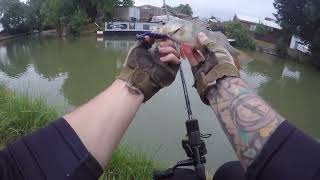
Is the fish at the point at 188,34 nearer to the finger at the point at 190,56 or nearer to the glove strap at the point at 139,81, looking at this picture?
the finger at the point at 190,56

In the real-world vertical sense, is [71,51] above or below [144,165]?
below

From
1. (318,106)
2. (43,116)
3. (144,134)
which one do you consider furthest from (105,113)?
(318,106)

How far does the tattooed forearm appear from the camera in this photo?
2.87 ft

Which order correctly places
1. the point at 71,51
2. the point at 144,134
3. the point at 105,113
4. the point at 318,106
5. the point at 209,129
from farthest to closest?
the point at 71,51
the point at 318,106
the point at 209,129
the point at 144,134
the point at 105,113

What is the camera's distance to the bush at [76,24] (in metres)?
31.5

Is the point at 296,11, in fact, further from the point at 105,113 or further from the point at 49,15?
the point at 105,113

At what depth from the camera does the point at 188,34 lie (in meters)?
1.46

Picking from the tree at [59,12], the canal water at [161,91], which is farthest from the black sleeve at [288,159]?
the tree at [59,12]

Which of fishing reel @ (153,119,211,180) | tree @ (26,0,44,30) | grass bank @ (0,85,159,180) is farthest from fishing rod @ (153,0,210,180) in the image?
tree @ (26,0,44,30)

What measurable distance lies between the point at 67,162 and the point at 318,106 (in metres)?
13.1

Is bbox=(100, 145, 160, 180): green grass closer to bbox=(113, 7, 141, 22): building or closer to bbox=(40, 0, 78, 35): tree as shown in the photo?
bbox=(40, 0, 78, 35): tree

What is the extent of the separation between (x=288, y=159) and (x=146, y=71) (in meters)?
0.60

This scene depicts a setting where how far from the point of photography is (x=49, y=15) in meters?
33.0

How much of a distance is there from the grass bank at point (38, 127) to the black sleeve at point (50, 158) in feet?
6.76
